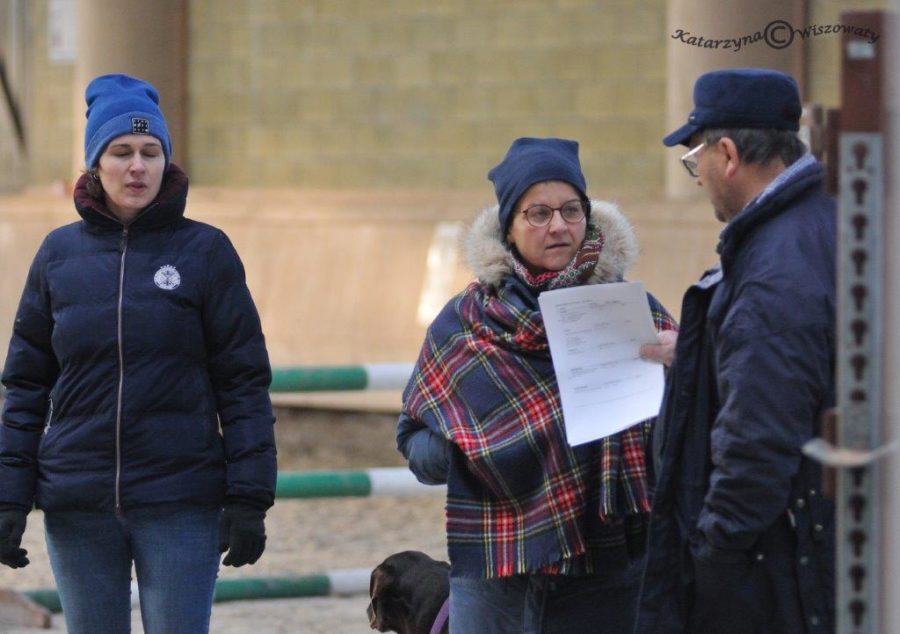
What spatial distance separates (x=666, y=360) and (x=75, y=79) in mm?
10149

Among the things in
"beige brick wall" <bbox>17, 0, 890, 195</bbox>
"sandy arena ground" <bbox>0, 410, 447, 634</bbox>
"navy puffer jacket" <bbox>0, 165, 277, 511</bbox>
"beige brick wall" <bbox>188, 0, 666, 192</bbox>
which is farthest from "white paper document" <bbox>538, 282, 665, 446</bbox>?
"beige brick wall" <bbox>188, 0, 666, 192</bbox>

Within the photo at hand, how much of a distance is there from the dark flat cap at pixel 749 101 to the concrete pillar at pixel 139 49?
358 inches

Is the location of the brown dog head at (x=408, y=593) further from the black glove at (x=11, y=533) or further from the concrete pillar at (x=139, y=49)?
the concrete pillar at (x=139, y=49)

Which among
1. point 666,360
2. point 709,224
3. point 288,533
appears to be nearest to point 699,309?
point 666,360

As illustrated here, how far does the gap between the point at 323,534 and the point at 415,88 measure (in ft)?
14.1

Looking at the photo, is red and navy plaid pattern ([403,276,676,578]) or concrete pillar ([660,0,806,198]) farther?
concrete pillar ([660,0,806,198])

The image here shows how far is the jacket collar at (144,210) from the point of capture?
409 centimetres

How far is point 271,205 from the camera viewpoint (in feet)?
38.0

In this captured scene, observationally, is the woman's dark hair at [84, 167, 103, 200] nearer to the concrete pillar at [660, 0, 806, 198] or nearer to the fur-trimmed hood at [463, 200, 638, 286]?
the fur-trimmed hood at [463, 200, 638, 286]

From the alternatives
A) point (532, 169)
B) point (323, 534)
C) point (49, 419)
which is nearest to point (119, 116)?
point (49, 419)

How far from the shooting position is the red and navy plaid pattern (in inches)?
150

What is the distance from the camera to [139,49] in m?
12.2

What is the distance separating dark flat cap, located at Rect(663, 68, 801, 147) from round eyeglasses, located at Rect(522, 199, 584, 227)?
0.55m

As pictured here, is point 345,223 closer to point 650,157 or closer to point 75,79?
point 650,157
